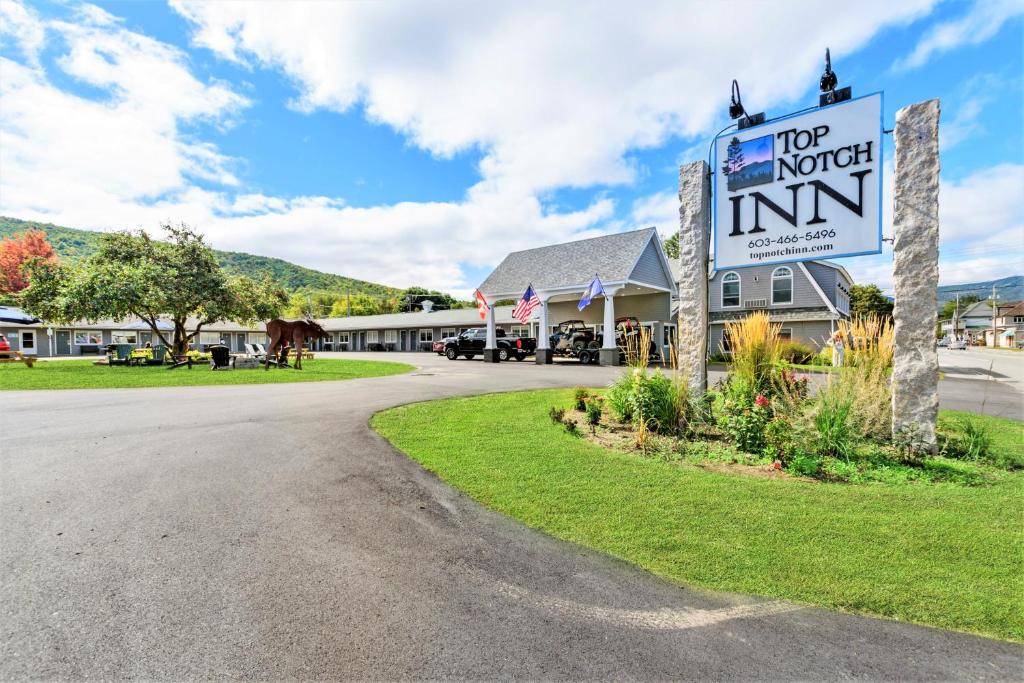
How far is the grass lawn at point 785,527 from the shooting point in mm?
2754

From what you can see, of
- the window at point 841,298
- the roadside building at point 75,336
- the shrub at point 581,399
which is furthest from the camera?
the roadside building at point 75,336

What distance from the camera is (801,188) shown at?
7000 millimetres

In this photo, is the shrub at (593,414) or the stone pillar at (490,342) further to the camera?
the stone pillar at (490,342)

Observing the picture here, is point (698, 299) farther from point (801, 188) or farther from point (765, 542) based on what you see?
point (765, 542)

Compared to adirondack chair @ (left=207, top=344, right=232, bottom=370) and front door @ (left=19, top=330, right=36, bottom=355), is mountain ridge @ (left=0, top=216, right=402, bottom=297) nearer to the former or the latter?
front door @ (left=19, top=330, right=36, bottom=355)

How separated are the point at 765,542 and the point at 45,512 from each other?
5940mm

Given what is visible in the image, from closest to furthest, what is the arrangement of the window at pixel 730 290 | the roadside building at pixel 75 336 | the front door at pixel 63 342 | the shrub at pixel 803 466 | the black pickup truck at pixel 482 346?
the shrub at pixel 803 466 < the black pickup truck at pixel 482 346 < the window at pixel 730 290 < the roadside building at pixel 75 336 < the front door at pixel 63 342

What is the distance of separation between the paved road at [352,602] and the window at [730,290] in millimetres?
27224

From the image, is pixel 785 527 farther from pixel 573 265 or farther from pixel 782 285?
pixel 782 285

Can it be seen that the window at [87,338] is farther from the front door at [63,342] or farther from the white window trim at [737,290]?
the white window trim at [737,290]

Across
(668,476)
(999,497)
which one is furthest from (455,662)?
(999,497)

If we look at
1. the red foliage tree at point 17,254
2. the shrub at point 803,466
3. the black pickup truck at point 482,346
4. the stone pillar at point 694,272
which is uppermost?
the red foliage tree at point 17,254

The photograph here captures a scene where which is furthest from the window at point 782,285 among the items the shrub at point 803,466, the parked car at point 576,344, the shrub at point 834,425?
the shrub at point 803,466

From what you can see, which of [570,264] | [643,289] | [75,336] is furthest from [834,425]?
[75,336]
